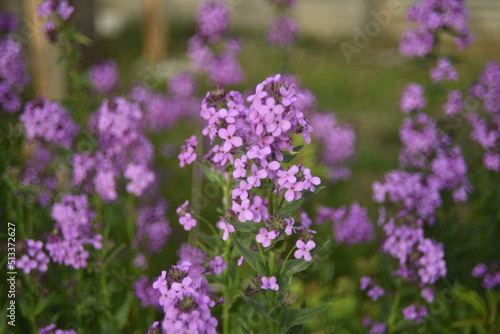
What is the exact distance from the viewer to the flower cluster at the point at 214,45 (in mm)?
4576

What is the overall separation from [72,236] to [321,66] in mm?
9083

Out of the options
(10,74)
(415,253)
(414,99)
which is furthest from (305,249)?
(10,74)

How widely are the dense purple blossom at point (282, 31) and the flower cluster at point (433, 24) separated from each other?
1.08m

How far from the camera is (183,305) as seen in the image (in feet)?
6.44

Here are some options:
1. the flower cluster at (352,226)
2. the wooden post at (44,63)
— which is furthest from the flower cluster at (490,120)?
the wooden post at (44,63)

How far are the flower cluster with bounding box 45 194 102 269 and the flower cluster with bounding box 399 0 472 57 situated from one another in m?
2.46

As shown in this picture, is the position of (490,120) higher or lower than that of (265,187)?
lower

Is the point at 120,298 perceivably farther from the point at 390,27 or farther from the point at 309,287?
the point at 390,27

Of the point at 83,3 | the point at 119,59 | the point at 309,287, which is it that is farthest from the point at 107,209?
the point at 119,59

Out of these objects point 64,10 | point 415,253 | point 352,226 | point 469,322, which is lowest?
point 469,322

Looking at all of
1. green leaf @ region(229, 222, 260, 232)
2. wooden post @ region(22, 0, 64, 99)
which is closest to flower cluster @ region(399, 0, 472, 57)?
green leaf @ region(229, 222, 260, 232)

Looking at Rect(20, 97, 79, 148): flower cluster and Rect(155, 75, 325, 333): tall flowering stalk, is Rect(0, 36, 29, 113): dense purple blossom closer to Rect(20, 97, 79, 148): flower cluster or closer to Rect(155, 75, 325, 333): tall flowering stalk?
Rect(20, 97, 79, 148): flower cluster

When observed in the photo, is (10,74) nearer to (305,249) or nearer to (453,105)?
(305,249)

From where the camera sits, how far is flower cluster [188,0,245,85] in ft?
15.0
